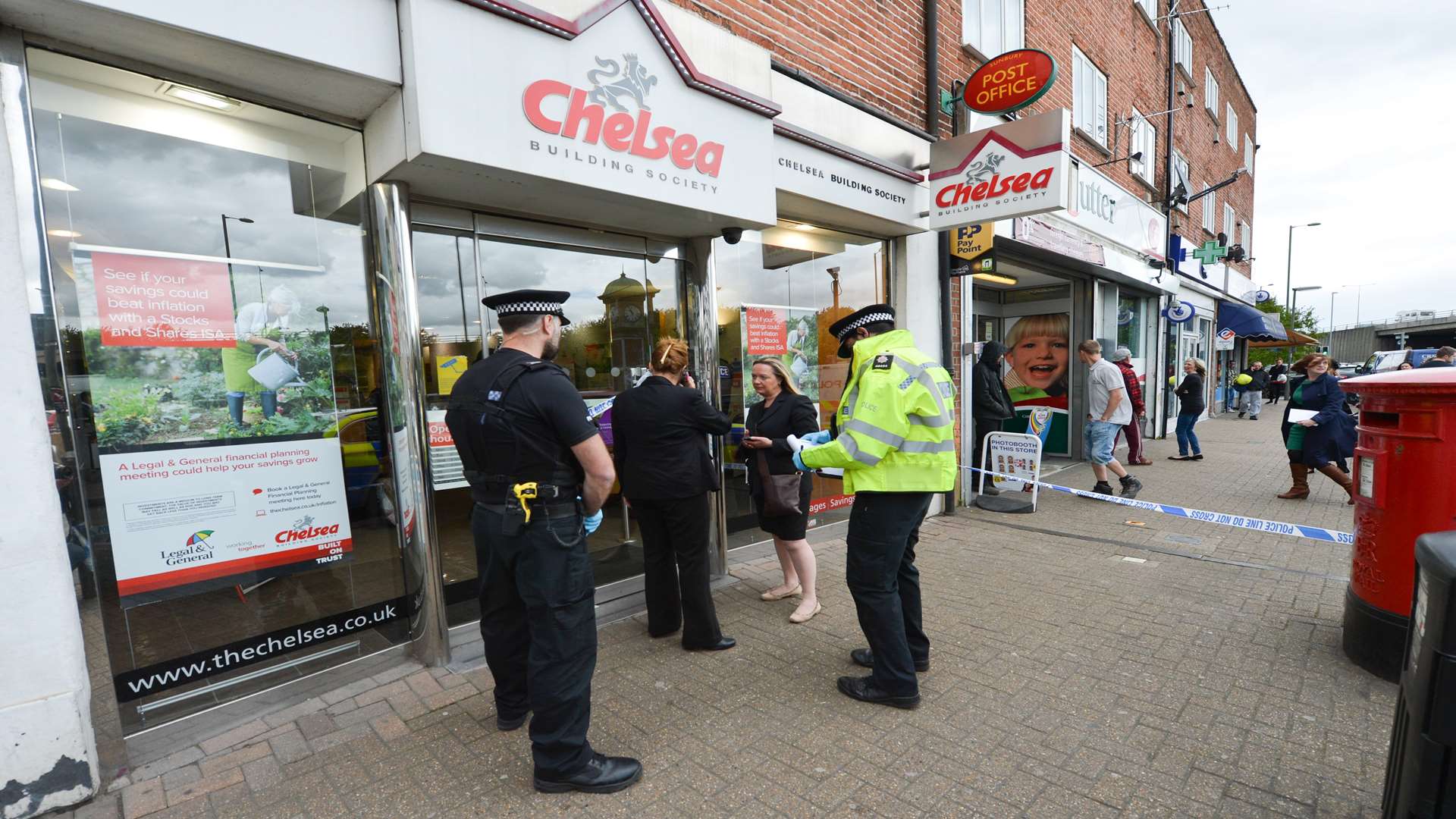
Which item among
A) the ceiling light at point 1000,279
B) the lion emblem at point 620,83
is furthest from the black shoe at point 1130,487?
the lion emblem at point 620,83

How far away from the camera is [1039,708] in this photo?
315 cm

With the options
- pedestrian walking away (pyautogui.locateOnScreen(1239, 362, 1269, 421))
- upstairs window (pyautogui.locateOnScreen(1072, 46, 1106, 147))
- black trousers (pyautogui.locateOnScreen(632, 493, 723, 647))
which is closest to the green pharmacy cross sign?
pedestrian walking away (pyautogui.locateOnScreen(1239, 362, 1269, 421))

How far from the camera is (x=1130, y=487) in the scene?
8.20 metres

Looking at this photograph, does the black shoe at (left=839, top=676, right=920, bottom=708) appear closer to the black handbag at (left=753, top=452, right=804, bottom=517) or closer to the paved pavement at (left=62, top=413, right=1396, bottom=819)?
the paved pavement at (left=62, top=413, right=1396, bottom=819)

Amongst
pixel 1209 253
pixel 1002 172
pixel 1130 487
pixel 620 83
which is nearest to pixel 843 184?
pixel 1002 172

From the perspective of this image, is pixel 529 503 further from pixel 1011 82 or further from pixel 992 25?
pixel 992 25

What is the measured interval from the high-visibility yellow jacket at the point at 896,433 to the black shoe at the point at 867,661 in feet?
3.47

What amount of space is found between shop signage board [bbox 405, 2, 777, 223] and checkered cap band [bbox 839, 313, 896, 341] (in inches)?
56.7

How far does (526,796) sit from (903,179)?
5900 millimetres

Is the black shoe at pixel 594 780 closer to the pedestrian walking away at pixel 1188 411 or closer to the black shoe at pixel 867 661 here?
the black shoe at pixel 867 661

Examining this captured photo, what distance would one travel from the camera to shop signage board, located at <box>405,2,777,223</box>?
3.14 meters

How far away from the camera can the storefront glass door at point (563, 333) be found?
164 inches

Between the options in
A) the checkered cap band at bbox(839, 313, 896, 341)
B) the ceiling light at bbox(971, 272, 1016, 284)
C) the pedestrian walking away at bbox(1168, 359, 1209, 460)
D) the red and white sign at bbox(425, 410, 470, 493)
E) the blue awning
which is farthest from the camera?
the blue awning

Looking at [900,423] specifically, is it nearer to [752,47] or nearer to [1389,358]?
[752,47]
